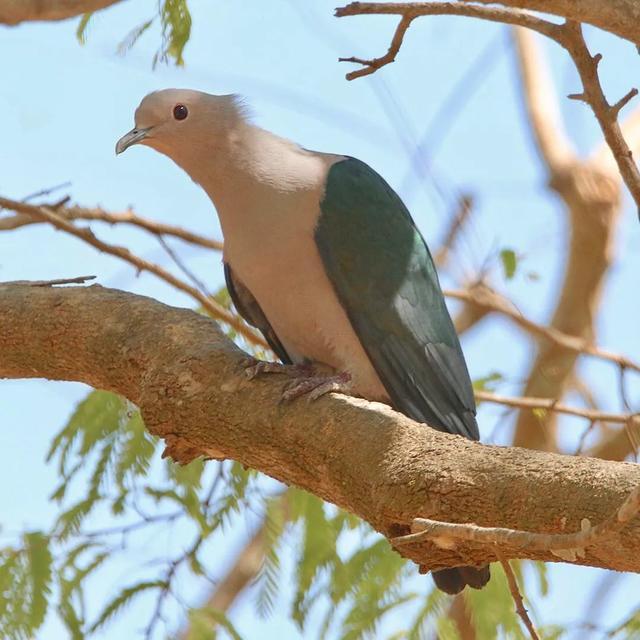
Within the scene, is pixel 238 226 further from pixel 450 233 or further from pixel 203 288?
pixel 450 233

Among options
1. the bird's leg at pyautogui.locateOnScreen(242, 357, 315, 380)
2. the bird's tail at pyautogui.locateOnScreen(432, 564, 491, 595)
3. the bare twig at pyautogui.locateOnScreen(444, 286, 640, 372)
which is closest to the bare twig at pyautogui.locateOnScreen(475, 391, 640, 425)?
the bare twig at pyautogui.locateOnScreen(444, 286, 640, 372)

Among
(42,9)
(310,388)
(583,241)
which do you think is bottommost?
(310,388)

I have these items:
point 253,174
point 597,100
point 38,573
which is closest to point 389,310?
point 253,174

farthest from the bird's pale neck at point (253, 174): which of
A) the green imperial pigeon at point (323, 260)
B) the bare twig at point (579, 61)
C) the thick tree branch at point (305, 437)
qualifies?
the bare twig at point (579, 61)

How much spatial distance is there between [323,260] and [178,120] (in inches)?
37.1

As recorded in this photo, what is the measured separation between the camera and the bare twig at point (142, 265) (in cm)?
498

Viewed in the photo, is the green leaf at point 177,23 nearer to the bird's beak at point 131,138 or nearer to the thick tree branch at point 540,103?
the bird's beak at point 131,138

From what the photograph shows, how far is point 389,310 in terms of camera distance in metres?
4.67

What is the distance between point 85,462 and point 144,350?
1215 mm

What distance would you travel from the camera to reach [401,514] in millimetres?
3000

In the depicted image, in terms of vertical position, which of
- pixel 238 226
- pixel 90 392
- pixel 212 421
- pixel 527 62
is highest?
pixel 527 62

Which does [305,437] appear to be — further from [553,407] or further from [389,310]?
[553,407]

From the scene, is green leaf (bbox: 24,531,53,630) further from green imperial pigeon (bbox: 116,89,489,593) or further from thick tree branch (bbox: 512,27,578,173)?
thick tree branch (bbox: 512,27,578,173)

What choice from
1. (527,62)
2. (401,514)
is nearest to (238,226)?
(401,514)
